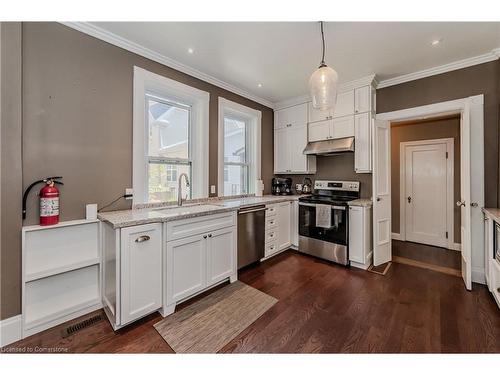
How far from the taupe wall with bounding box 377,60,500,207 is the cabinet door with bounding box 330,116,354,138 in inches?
32.0

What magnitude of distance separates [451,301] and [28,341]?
Answer: 12.2 ft

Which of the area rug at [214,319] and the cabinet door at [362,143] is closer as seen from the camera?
the area rug at [214,319]

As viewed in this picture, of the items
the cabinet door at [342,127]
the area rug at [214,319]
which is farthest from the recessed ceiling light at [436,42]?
the area rug at [214,319]

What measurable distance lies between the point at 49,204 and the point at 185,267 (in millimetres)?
1227

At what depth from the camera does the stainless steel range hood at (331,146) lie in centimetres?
315

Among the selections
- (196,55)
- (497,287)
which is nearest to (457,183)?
(497,287)

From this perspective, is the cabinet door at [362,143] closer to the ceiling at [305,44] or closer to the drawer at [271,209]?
the ceiling at [305,44]

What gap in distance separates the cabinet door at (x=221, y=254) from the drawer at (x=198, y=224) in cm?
8

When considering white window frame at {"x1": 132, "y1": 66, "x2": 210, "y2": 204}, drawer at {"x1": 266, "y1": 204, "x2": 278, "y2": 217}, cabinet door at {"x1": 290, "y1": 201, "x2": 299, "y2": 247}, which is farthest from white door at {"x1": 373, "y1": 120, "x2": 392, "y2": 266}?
white window frame at {"x1": 132, "y1": 66, "x2": 210, "y2": 204}

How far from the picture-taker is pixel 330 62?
2.63m

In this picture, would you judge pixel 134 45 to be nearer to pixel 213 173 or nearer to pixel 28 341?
pixel 213 173

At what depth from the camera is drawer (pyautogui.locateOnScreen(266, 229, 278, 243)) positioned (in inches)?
125

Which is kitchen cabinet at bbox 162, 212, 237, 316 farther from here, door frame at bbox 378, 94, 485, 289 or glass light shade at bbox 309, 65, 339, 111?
door frame at bbox 378, 94, 485, 289

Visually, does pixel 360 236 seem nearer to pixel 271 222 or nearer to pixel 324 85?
pixel 271 222
